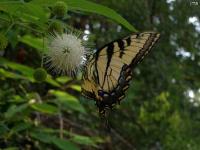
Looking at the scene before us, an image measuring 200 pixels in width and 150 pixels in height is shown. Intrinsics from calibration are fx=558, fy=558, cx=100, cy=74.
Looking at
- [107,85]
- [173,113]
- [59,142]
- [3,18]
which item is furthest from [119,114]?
[3,18]

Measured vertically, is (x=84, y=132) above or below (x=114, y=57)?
below

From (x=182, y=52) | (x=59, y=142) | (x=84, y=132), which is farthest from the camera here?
(x=182, y=52)

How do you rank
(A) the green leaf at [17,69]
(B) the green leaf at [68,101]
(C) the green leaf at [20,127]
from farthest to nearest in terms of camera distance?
(B) the green leaf at [68,101] < (A) the green leaf at [17,69] < (C) the green leaf at [20,127]

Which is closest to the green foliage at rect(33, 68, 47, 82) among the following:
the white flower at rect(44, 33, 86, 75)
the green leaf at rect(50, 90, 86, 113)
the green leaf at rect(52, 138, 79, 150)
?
the white flower at rect(44, 33, 86, 75)

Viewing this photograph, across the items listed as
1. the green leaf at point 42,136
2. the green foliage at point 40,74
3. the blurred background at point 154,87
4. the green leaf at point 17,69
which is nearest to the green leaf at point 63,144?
the green leaf at point 42,136

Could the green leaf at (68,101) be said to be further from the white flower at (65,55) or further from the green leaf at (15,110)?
the white flower at (65,55)

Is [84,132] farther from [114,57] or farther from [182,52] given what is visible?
[114,57]
